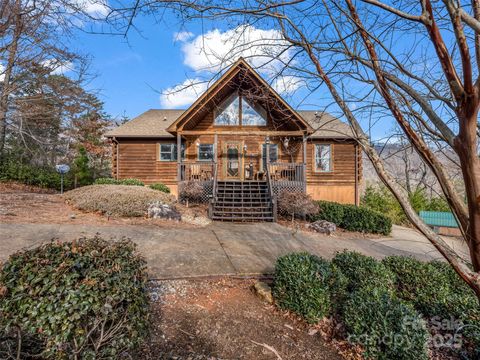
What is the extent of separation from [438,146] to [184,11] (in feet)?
7.99

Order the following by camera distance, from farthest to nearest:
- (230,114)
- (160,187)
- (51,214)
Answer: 1. (230,114)
2. (160,187)
3. (51,214)

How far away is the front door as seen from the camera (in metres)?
15.0

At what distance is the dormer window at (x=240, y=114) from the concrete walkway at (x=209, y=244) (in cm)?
725

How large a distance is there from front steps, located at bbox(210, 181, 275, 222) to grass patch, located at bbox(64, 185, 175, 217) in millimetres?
2100

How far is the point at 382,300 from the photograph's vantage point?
10.2 feet

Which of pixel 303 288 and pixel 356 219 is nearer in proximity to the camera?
pixel 303 288

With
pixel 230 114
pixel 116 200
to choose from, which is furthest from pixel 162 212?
pixel 230 114

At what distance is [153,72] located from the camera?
307cm

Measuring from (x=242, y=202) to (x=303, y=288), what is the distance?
297 inches

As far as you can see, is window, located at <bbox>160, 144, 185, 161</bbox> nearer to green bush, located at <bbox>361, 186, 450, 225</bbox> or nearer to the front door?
the front door

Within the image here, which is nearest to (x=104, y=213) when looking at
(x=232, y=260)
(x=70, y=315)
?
(x=232, y=260)

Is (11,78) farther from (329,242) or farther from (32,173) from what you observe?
(329,242)

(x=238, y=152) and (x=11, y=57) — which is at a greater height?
(x=11, y=57)

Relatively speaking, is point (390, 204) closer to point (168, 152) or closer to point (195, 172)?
point (195, 172)
